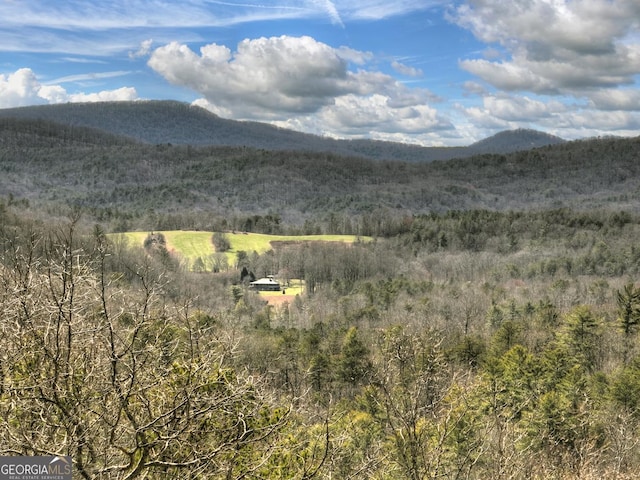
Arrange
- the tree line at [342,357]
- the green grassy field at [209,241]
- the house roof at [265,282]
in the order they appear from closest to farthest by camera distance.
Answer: the tree line at [342,357]
the house roof at [265,282]
the green grassy field at [209,241]

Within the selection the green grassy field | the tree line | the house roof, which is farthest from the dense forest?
the green grassy field

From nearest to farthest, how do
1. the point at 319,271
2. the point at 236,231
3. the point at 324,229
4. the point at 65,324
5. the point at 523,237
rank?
1. the point at 65,324
2. the point at 319,271
3. the point at 523,237
4. the point at 236,231
5. the point at 324,229

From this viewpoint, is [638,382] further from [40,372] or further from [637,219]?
[637,219]

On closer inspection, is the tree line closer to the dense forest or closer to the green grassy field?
the dense forest

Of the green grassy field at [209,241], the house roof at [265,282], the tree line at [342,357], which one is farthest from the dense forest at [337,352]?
the green grassy field at [209,241]

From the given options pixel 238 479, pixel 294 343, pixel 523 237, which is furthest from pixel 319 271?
pixel 238 479

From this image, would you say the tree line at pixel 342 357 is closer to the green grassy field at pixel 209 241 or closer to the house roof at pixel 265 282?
the house roof at pixel 265 282
